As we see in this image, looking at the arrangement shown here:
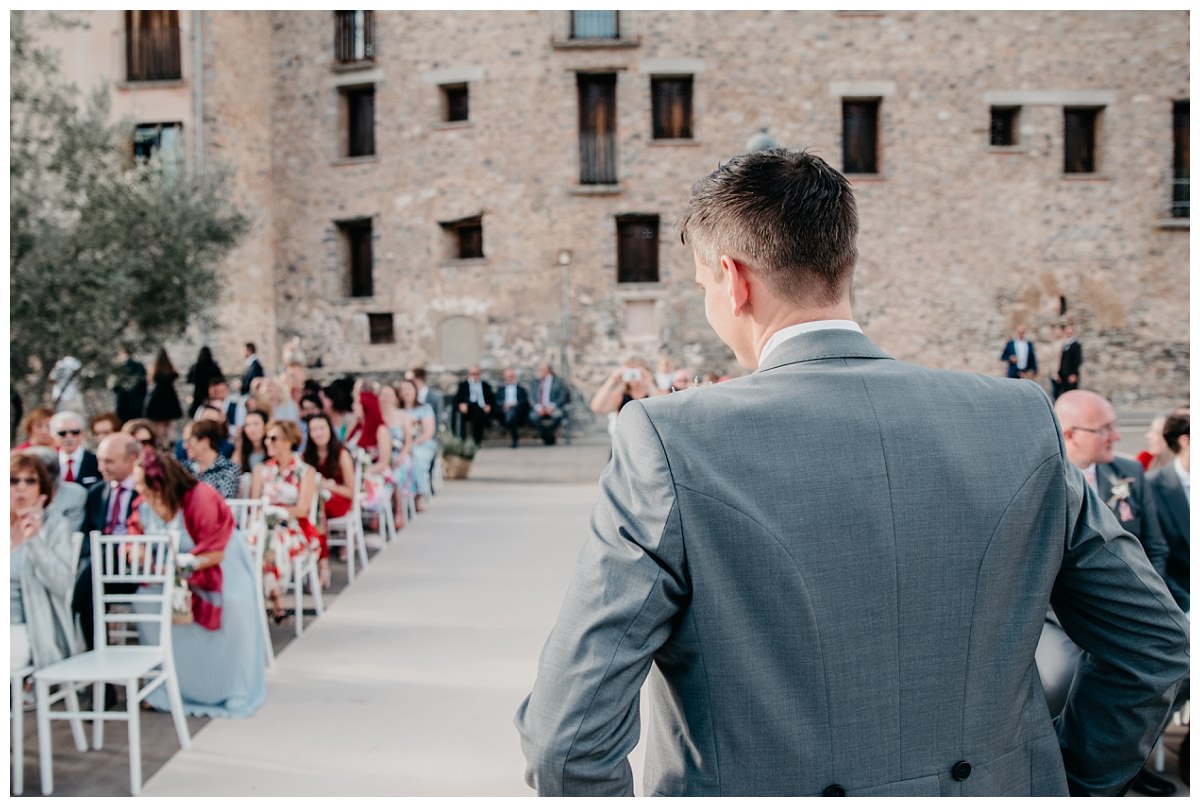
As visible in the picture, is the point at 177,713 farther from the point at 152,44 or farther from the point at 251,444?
the point at 152,44

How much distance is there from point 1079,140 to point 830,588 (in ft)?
77.0

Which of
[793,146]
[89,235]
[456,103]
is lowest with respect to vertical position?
[89,235]

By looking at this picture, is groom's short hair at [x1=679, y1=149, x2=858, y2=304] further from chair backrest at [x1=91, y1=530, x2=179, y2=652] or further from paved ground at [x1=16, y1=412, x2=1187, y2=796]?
chair backrest at [x1=91, y1=530, x2=179, y2=652]

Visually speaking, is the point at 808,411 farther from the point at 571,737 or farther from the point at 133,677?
the point at 133,677

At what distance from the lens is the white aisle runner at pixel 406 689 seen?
165 inches

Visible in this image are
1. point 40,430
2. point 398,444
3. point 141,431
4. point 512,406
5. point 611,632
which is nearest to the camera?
point 611,632

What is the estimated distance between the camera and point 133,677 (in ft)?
13.7

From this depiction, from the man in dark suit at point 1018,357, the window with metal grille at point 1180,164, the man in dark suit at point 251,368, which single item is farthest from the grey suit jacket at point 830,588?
the window with metal grille at point 1180,164

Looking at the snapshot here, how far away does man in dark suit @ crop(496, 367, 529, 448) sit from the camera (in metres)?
18.5

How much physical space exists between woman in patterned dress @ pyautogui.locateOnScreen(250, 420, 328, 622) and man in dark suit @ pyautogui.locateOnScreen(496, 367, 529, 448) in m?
11.3

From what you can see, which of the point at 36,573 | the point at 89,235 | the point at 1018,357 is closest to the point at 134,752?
the point at 36,573

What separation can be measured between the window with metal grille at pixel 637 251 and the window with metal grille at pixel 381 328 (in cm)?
523

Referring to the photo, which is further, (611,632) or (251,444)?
(251,444)

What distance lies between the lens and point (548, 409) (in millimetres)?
18594
